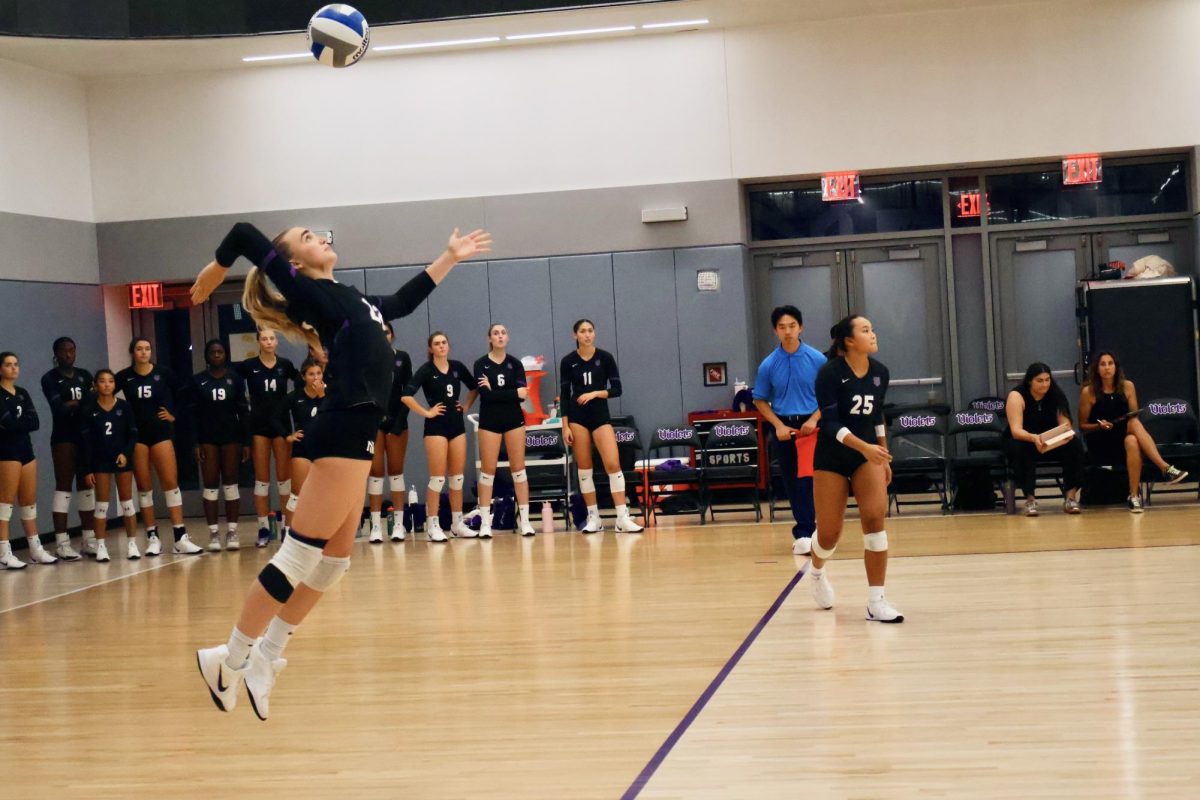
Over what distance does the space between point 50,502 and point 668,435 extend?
22.2 ft

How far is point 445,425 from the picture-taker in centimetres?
1227

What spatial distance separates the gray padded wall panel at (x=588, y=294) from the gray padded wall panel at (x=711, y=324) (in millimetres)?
767

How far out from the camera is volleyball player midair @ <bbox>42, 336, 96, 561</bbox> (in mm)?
12070

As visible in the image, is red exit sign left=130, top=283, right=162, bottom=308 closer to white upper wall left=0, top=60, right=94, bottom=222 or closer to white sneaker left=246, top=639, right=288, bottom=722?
white upper wall left=0, top=60, right=94, bottom=222

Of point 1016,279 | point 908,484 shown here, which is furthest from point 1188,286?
point 908,484

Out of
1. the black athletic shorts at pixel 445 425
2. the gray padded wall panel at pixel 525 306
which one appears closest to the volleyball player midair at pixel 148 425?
the black athletic shorts at pixel 445 425

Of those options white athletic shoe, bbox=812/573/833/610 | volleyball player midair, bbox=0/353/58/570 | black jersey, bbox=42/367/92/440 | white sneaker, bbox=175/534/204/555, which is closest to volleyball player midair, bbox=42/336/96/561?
black jersey, bbox=42/367/92/440

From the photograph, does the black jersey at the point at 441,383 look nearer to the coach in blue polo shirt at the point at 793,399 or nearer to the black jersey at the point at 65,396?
the black jersey at the point at 65,396

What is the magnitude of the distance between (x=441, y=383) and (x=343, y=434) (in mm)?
7547

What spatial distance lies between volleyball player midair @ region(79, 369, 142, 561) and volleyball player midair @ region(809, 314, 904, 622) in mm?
7538

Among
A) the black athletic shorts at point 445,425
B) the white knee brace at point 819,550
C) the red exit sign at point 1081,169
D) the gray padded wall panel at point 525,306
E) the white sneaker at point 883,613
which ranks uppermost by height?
the red exit sign at point 1081,169

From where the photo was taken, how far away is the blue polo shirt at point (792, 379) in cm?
976

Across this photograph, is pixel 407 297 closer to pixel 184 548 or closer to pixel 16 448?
pixel 16 448

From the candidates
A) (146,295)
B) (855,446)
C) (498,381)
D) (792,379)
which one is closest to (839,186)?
(498,381)
